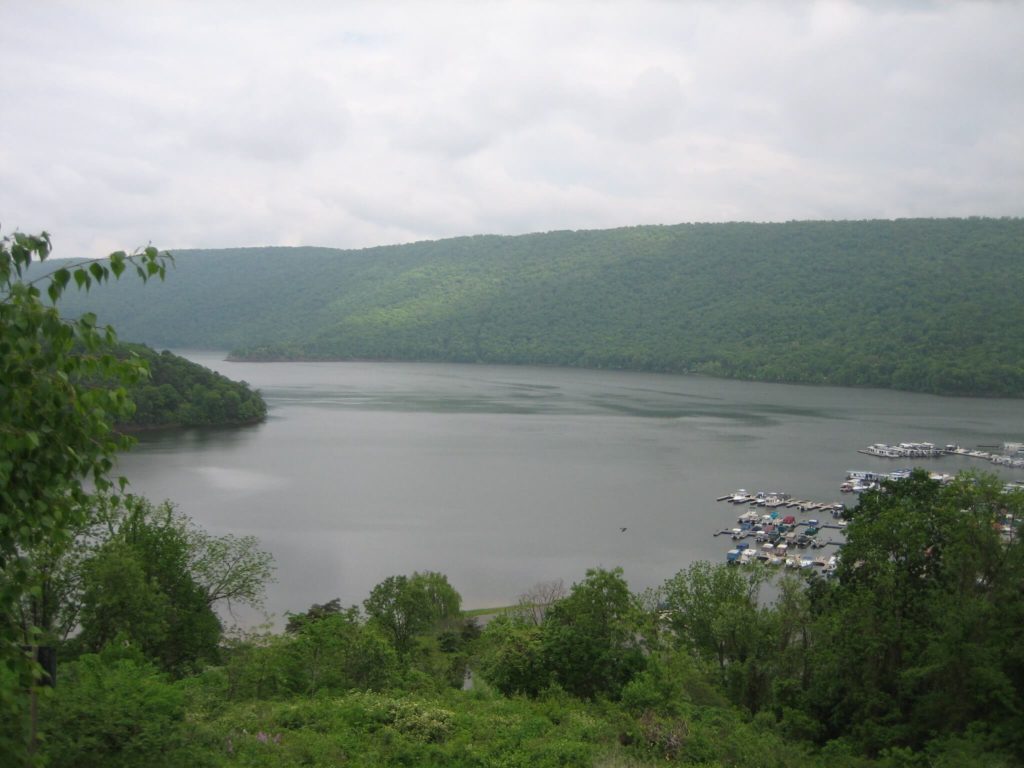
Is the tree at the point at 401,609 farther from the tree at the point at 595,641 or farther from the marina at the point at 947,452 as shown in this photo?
the marina at the point at 947,452

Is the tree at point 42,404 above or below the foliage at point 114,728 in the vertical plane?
above

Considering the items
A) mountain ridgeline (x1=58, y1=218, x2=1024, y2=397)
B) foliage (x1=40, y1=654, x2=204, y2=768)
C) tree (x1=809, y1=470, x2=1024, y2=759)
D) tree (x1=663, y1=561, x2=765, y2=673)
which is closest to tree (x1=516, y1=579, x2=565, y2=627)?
tree (x1=663, y1=561, x2=765, y2=673)

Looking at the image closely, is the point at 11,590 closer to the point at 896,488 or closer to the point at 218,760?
the point at 218,760

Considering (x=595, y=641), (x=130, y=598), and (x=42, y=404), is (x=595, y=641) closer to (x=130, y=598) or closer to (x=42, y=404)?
(x=130, y=598)

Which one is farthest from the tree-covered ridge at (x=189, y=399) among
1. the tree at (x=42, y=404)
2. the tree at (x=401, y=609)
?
the tree at (x=42, y=404)

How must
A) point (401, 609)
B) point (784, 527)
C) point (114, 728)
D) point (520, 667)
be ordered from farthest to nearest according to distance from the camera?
point (784, 527), point (401, 609), point (520, 667), point (114, 728)

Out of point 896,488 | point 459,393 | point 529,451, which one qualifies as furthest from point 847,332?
point 896,488

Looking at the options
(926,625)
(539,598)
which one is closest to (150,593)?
(926,625)
